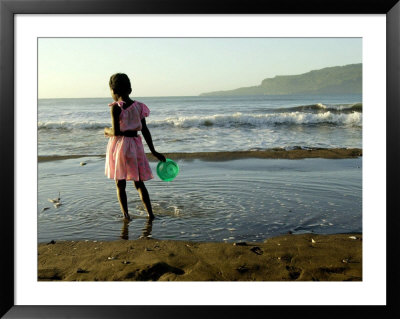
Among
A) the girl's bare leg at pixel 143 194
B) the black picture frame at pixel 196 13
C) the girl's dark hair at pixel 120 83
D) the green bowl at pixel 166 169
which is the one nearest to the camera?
the black picture frame at pixel 196 13

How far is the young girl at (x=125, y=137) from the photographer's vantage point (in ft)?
15.6

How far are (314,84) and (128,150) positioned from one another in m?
22.9

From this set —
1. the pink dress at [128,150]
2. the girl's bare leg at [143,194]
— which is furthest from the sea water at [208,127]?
the pink dress at [128,150]

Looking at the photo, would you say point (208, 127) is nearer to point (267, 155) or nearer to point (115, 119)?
point (267, 155)

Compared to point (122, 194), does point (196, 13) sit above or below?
above

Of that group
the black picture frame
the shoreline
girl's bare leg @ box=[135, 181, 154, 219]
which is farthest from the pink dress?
the shoreline

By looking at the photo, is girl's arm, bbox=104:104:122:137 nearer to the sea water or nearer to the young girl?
the young girl

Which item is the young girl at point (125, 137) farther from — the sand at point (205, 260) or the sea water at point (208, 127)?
the sea water at point (208, 127)

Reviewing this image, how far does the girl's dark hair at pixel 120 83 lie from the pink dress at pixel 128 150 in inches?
5.8

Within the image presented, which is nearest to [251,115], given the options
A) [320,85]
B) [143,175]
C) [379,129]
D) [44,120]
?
[44,120]

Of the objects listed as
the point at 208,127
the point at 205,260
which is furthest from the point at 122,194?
the point at 208,127

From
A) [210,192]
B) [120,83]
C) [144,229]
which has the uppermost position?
[120,83]

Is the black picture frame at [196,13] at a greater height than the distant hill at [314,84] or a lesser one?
lesser

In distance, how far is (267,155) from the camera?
964 cm
